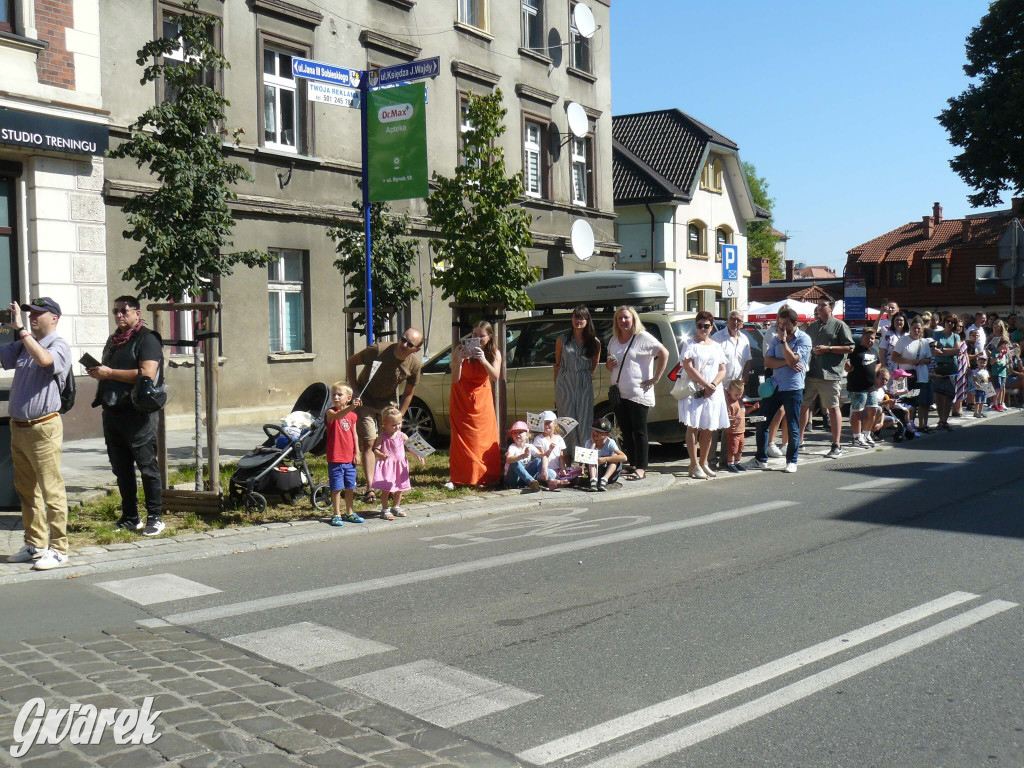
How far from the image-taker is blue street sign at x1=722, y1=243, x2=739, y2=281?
20.9m

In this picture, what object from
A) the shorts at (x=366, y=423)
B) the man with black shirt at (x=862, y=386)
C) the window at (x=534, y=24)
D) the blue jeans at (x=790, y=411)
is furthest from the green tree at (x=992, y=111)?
the shorts at (x=366, y=423)

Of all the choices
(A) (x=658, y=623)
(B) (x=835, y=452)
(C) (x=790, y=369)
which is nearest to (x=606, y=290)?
(C) (x=790, y=369)

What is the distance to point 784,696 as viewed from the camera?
4754 mm

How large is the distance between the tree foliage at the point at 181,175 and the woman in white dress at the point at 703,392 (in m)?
5.43

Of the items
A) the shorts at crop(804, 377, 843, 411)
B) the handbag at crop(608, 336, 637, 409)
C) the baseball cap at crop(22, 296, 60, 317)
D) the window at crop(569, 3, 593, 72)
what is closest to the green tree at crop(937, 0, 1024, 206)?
the window at crop(569, 3, 593, 72)

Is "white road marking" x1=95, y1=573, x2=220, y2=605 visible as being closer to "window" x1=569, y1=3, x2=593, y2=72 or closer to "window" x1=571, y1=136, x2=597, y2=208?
"window" x1=571, y1=136, x2=597, y2=208

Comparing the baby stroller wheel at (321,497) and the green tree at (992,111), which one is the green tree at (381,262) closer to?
the baby stroller wheel at (321,497)

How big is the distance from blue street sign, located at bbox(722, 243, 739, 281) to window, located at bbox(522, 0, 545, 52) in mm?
8562

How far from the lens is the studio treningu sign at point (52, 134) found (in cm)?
1395

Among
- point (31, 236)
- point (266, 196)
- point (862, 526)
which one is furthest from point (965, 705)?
point (266, 196)

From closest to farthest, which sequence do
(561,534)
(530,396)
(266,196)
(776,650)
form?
1. (776,650)
2. (561,534)
3. (530,396)
4. (266,196)

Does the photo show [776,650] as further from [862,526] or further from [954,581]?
[862,526]

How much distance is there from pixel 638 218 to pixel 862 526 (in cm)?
3143

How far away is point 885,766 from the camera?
399 cm
